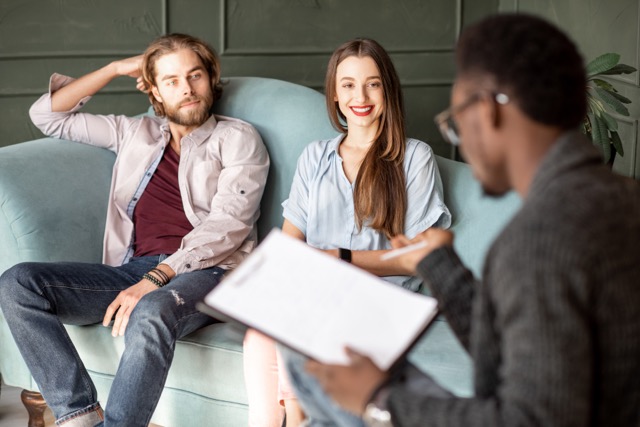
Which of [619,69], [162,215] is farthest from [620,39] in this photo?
[162,215]

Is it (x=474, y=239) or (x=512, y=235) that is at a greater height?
(x=512, y=235)

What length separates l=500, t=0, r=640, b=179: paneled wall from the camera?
2.96 metres

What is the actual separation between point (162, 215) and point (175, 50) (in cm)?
47

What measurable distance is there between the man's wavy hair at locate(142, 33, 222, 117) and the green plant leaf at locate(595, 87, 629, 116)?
1144 millimetres

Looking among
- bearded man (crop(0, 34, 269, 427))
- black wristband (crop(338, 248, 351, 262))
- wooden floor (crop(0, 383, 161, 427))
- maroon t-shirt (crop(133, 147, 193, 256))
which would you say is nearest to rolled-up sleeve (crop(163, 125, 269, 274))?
bearded man (crop(0, 34, 269, 427))

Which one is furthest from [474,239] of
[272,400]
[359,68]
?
[272,400]

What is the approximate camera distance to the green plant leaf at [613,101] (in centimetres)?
267

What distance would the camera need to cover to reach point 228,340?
2.21 m

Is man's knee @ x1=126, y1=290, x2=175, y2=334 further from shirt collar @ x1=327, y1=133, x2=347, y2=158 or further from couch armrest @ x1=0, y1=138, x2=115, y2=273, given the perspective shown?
shirt collar @ x1=327, y1=133, x2=347, y2=158

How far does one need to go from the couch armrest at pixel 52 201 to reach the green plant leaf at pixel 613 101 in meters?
1.50

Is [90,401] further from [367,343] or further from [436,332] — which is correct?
[367,343]

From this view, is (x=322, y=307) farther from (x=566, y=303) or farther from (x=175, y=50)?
(x=175, y=50)

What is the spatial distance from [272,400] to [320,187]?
0.58 m

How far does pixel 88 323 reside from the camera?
7.74 ft
